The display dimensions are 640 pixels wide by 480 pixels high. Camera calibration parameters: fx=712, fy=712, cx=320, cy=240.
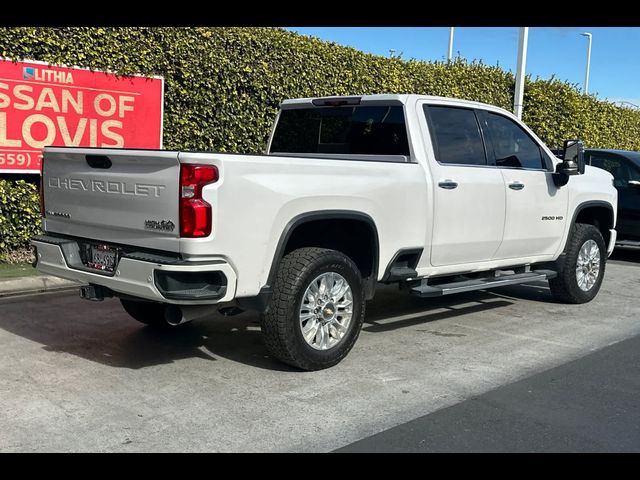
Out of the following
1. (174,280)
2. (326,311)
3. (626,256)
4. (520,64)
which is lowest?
(626,256)

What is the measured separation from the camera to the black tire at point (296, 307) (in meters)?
4.79

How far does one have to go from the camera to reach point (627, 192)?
11.1 metres

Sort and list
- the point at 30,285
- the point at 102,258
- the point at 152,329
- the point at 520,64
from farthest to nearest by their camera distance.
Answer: the point at 520,64 < the point at 30,285 < the point at 152,329 < the point at 102,258

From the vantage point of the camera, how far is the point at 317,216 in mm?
4906

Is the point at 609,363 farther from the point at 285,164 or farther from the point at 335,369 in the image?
the point at 285,164

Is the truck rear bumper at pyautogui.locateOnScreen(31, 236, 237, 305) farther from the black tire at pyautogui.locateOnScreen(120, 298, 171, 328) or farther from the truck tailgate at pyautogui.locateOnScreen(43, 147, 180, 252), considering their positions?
the black tire at pyautogui.locateOnScreen(120, 298, 171, 328)

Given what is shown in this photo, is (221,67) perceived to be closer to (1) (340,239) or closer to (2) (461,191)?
(2) (461,191)

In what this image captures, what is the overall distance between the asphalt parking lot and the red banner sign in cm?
214

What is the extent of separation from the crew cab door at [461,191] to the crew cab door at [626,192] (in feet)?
17.9

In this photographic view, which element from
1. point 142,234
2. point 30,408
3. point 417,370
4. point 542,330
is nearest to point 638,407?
point 417,370

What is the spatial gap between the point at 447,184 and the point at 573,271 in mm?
2443

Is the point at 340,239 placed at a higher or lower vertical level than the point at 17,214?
higher

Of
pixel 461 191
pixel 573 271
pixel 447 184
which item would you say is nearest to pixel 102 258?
pixel 447 184

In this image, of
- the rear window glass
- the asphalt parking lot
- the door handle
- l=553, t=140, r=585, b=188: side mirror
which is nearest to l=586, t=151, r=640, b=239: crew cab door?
the asphalt parking lot
